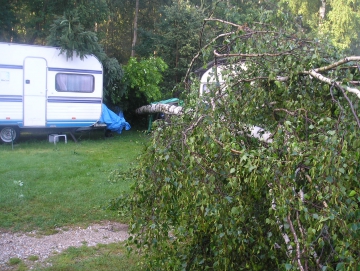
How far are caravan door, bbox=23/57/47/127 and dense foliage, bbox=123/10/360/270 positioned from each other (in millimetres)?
8479

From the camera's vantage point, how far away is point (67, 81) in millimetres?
11664

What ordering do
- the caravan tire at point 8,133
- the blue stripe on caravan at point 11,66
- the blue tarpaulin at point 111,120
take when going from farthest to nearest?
1. the blue tarpaulin at point 111,120
2. the caravan tire at point 8,133
3. the blue stripe on caravan at point 11,66

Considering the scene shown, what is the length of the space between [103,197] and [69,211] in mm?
730

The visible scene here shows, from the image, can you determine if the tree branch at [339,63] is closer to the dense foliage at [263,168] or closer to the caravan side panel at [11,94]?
the dense foliage at [263,168]

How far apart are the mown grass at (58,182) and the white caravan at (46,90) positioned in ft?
2.06

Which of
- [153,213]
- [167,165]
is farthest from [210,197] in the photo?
[153,213]

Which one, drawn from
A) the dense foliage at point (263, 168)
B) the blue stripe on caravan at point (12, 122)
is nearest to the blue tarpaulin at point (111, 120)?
the blue stripe on caravan at point (12, 122)

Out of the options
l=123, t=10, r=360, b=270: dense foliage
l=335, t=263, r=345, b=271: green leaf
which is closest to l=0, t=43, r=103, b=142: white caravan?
l=123, t=10, r=360, b=270: dense foliage

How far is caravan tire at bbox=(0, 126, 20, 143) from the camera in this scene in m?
11.2

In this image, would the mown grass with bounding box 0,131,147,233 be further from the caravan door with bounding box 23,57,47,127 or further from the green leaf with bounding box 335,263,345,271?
the green leaf with bounding box 335,263,345,271

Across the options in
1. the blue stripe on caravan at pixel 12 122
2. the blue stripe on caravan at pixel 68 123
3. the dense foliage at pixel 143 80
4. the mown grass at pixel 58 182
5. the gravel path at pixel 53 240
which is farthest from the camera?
the dense foliage at pixel 143 80

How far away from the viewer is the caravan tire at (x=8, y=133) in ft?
36.9

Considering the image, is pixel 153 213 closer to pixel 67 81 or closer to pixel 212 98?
pixel 212 98

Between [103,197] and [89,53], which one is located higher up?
[89,53]
